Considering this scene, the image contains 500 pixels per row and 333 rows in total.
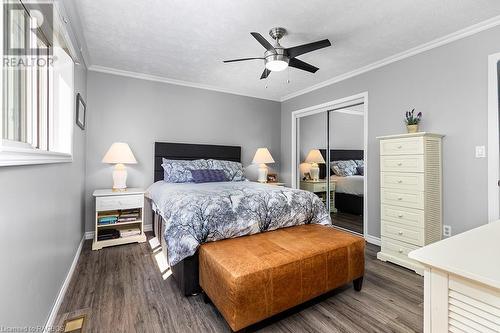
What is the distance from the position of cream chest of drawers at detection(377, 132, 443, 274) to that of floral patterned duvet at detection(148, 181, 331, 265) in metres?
0.83

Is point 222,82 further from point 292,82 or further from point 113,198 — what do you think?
point 113,198

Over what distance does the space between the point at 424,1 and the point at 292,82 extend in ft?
7.14

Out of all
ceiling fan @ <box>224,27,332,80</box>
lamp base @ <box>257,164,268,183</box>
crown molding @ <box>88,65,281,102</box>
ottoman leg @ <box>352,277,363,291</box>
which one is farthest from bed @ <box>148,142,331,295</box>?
crown molding @ <box>88,65,281,102</box>

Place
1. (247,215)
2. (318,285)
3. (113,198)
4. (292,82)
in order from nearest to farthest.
→ (318,285)
(247,215)
(113,198)
(292,82)

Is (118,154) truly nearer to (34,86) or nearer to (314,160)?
(34,86)

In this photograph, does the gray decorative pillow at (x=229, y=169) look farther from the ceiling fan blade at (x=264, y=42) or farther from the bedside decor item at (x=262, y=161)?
the ceiling fan blade at (x=264, y=42)

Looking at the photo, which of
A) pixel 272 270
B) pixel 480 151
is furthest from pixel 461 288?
pixel 480 151

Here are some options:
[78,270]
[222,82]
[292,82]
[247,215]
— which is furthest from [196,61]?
[78,270]

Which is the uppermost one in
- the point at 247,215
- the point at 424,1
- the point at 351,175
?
the point at 424,1

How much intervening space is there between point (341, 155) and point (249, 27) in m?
2.47

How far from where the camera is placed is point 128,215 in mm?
3264

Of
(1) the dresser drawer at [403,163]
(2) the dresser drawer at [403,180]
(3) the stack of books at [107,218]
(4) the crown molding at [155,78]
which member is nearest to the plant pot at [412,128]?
(1) the dresser drawer at [403,163]

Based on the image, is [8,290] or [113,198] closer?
[8,290]

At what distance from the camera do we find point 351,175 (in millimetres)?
3777
